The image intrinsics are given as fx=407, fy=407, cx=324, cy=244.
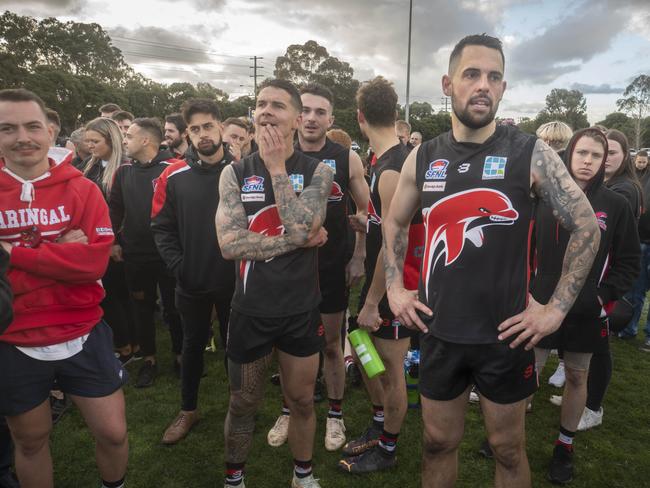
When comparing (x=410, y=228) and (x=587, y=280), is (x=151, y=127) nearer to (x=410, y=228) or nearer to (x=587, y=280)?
(x=410, y=228)

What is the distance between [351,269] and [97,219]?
6.36 feet

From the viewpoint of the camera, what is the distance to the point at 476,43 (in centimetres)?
208

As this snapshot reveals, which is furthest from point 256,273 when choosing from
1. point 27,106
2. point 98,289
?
point 27,106

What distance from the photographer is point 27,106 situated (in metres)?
2.21

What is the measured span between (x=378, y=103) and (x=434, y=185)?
1253 millimetres

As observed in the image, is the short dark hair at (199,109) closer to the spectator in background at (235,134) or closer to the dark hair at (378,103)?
the dark hair at (378,103)

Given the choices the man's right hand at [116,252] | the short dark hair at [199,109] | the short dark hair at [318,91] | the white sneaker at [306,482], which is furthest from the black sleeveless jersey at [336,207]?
the man's right hand at [116,252]

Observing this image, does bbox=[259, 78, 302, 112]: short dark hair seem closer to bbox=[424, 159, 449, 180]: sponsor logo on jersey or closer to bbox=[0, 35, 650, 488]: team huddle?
bbox=[0, 35, 650, 488]: team huddle

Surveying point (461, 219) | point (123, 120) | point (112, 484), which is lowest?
point (112, 484)

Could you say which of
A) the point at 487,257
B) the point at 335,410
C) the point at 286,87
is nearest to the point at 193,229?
the point at 286,87

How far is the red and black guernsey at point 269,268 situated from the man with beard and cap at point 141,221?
202 centimetres

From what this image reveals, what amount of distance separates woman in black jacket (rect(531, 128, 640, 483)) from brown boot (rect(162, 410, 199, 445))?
9.53 ft

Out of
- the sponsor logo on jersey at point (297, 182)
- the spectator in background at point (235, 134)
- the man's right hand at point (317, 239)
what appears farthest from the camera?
the spectator in background at point (235, 134)

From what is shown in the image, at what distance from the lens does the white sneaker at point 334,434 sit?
3.37 m
